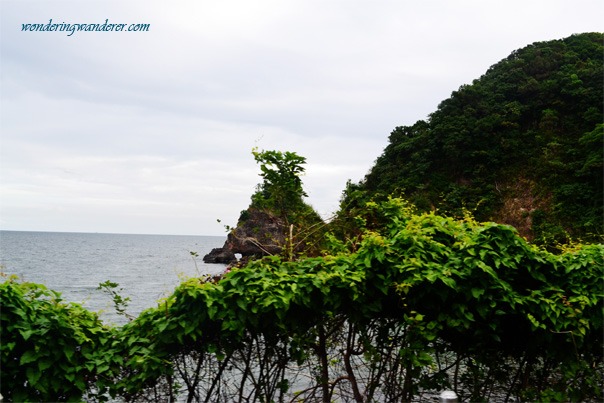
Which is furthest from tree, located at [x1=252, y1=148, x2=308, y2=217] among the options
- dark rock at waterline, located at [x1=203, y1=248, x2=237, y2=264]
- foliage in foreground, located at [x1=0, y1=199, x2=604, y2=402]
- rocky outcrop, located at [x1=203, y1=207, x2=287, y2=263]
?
dark rock at waterline, located at [x1=203, y1=248, x2=237, y2=264]

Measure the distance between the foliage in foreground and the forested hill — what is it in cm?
3492

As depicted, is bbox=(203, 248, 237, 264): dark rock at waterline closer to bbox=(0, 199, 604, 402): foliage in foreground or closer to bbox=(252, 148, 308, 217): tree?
bbox=(252, 148, 308, 217): tree

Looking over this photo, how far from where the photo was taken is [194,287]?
3.86 meters

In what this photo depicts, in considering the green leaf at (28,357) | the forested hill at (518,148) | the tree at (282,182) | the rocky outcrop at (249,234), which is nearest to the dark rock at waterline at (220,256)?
the rocky outcrop at (249,234)

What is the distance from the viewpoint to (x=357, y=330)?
14.4ft

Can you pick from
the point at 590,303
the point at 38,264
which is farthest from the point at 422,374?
the point at 38,264

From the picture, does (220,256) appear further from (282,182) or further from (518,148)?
(282,182)

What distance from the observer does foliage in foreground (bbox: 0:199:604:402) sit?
12.7 feet

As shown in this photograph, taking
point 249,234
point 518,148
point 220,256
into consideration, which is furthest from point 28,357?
point 220,256

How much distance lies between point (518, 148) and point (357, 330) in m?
45.4

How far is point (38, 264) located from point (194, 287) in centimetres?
7885

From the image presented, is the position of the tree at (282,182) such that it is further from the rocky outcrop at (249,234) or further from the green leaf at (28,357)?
the green leaf at (28,357)

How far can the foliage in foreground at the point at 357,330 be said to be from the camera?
386 cm

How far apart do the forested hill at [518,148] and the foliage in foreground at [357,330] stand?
34.9m
